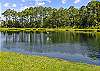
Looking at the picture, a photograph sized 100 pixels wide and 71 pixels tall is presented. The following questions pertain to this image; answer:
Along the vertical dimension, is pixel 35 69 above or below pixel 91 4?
below

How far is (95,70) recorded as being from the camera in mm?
25391

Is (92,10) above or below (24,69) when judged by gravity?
above

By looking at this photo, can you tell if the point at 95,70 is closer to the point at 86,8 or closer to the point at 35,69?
the point at 35,69

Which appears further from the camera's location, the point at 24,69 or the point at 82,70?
the point at 82,70

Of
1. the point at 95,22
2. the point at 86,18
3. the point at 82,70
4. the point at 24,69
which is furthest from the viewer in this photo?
the point at 86,18

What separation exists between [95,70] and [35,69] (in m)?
6.00

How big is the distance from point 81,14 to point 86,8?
6567 mm

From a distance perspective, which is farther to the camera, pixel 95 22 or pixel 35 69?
pixel 95 22

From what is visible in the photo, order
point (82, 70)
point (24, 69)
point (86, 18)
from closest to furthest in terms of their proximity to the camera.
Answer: point (24, 69), point (82, 70), point (86, 18)

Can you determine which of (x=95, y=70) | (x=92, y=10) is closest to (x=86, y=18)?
(x=92, y=10)

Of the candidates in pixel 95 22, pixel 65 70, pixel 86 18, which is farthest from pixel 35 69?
pixel 86 18

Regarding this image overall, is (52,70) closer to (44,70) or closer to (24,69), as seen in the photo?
(44,70)

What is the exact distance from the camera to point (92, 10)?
589ft

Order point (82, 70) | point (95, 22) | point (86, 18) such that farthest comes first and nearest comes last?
1. point (86, 18)
2. point (95, 22)
3. point (82, 70)
